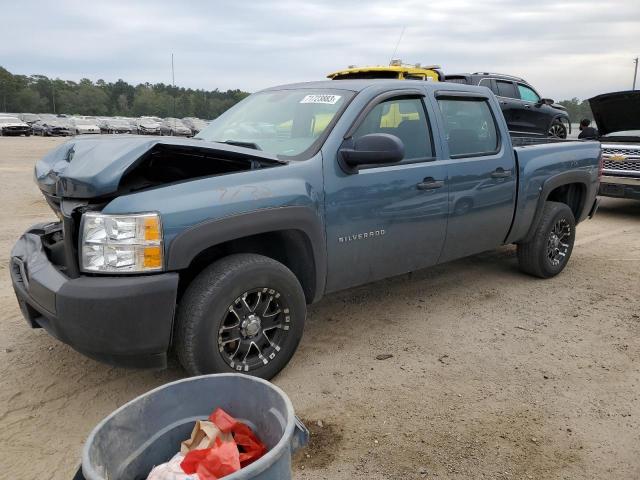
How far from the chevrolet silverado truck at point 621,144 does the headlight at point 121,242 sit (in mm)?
8204

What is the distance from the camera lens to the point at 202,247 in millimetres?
2826

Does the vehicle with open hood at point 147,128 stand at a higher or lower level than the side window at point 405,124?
lower

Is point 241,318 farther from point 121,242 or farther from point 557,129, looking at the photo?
point 557,129

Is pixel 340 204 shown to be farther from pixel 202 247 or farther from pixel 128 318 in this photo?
pixel 128 318

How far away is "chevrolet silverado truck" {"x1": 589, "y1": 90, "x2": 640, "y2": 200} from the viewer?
8570 mm

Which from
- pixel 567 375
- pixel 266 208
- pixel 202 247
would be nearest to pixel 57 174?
pixel 202 247

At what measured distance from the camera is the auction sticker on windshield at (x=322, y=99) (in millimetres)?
→ 3798

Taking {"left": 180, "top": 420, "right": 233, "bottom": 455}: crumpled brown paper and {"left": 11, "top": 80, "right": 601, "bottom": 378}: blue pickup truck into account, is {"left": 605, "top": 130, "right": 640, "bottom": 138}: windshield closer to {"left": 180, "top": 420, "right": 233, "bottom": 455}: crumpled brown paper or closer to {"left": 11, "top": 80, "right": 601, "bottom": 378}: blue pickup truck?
{"left": 11, "top": 80, "right": 601, "bottom": 378}: blue pickup truck

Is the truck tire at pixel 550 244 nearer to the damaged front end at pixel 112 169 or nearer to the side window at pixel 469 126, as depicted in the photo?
the side window at pixel 469 126

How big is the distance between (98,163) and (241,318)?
113cm

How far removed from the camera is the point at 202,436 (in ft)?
6.28

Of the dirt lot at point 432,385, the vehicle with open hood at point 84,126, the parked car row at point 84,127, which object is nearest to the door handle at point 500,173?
the dirt lot at point 432,385

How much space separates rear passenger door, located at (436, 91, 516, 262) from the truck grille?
16.7 feet

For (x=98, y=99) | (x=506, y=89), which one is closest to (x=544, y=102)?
(x=506, y=89)
